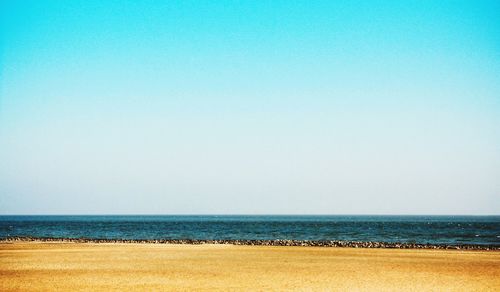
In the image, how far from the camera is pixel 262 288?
18.0 metres

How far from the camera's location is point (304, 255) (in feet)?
108

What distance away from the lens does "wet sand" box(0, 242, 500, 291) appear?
19.0 metres

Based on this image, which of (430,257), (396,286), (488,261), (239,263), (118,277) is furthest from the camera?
(430,257)

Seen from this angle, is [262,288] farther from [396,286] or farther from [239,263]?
[239,263]

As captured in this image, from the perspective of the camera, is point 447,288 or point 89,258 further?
point 89,258

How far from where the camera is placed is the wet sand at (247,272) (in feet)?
62.4

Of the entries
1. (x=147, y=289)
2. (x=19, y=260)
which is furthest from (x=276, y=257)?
(x=19, y=260)

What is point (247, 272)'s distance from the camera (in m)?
23.0

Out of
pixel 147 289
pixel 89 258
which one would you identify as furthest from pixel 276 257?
pixel 147 289

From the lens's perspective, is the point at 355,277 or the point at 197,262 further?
the point at 197,262

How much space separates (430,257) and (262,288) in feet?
61.9

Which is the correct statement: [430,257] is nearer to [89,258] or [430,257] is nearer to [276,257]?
[276,257]

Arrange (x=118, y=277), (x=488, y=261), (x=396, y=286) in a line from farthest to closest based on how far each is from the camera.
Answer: (x=488, y=261)
(x=118, y=277)
(x=396, y=286)

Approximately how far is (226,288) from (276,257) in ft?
44.1
